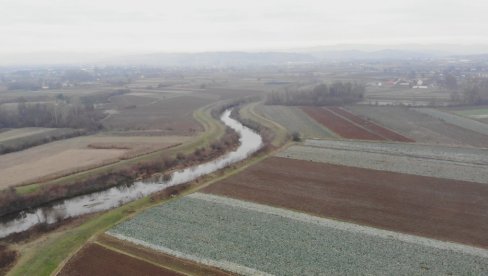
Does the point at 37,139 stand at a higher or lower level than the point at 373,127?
higher

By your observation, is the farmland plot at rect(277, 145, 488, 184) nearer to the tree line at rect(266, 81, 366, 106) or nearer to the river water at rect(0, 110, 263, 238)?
the river water at rect(0, 110, 263, 238)

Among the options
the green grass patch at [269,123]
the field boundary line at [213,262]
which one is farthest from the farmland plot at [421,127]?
the field boundary line at [213,262]

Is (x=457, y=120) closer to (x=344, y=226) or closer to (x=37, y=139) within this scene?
(x=344, y=226)

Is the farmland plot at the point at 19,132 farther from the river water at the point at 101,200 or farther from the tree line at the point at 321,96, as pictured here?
the tree line at the point at 321,96

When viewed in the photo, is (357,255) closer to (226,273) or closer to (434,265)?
(434,265)

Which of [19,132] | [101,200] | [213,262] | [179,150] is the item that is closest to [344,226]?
[213,262]
